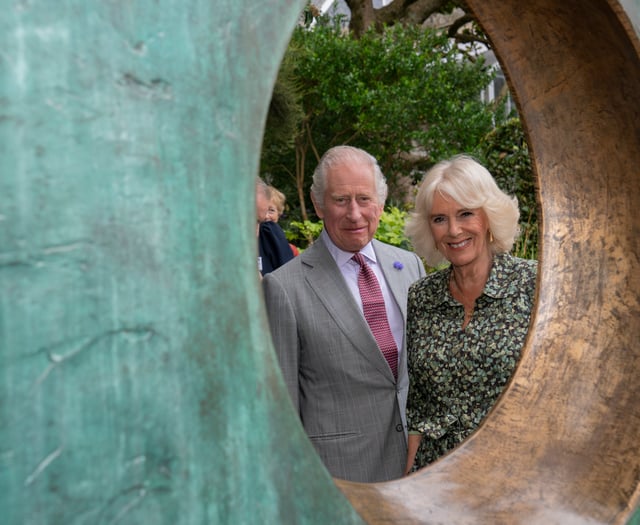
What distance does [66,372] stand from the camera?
78cm

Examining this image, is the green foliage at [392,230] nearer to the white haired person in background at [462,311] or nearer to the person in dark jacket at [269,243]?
the person in dark jacket at [269,243]

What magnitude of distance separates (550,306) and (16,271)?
1191mm

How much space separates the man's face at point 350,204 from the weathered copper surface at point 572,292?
1.06 m

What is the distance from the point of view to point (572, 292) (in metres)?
1.59

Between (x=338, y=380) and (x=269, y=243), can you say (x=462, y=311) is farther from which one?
(x=269, y=243)

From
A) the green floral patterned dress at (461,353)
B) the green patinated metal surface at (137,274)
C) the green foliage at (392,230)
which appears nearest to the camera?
the green patinated metal surface at (137,274)

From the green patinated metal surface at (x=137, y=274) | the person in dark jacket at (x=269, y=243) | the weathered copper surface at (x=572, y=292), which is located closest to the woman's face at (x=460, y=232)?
the weathered copper surface at (x=572, y=292)

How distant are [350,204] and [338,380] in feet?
2.21

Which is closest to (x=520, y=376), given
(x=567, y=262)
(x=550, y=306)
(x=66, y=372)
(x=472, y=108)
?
(x=550, y=306)

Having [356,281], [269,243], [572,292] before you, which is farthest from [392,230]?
[572,292]

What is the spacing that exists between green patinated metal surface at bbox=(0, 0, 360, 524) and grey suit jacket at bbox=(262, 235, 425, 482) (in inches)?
54.7

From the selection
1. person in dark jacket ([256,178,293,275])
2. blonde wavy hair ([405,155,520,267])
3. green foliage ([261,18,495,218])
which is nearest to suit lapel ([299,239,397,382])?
blonde wavy hair ([405,155,520,267])

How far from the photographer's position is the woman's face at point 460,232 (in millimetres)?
2248

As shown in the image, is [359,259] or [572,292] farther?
[359,259]
